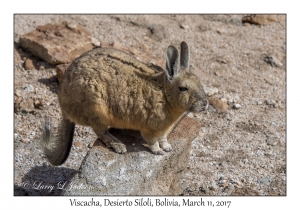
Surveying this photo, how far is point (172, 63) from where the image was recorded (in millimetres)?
6637

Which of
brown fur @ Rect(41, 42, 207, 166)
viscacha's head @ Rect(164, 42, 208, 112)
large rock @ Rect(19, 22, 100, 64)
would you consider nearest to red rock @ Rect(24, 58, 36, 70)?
large rock @ Rect(19, 22, 100, 64)

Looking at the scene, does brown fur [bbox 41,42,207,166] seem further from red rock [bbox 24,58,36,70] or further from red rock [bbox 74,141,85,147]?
red rock [bbox 24,58,36,70]

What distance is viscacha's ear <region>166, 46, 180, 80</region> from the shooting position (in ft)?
21.4

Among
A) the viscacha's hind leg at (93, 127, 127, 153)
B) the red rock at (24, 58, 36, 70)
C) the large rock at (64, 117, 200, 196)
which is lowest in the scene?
the large rock at (64, 117, 200, 196)

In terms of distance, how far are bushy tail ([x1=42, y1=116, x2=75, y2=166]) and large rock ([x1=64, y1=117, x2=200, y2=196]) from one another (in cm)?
75

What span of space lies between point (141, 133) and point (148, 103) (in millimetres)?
516

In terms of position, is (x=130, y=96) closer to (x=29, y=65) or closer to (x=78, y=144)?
(x=78, y=144)

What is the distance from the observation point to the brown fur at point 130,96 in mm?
6672

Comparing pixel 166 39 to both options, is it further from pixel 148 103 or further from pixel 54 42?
pixel 148 103

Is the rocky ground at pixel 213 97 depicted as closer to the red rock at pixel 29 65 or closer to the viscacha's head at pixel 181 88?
the red rock at pixel 29 65

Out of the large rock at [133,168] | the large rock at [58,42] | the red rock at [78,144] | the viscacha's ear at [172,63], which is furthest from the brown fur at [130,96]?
the large rock at [58,42]

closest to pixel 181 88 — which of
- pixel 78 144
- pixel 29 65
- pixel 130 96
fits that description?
pixel 130 96

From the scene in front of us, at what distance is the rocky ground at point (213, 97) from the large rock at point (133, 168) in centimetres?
120

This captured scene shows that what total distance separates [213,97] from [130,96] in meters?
4.02
